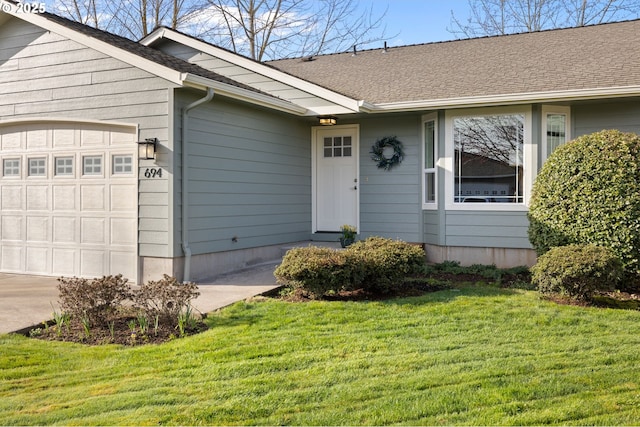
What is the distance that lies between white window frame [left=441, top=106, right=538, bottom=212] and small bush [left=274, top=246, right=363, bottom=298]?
10.8 ft

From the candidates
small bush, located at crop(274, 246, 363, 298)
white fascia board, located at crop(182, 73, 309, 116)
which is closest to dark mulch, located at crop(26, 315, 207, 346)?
small bush, located at crop(274, 246, 363, 298)

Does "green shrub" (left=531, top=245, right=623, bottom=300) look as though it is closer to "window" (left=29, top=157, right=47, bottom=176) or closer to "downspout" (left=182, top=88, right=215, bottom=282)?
"downspout" (left=182, top=88, right=215, bottom=282)

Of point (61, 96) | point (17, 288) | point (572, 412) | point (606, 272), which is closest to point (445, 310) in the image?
point (606, 272)

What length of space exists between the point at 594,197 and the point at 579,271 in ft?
4.16

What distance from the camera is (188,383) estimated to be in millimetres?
4145

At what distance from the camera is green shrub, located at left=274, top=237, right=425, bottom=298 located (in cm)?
650

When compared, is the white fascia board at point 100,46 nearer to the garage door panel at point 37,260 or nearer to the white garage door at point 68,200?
the white garage door at point 68,200

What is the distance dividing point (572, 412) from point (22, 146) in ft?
28.4

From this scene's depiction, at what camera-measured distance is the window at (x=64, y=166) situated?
8602mm

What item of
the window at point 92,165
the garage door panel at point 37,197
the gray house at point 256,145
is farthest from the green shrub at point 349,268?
the garage door panel at point 37,197

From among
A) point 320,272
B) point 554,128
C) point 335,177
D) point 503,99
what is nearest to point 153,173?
point 320,272

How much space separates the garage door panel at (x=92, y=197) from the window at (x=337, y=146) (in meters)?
4.34

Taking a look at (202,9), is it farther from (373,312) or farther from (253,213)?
(373,312)

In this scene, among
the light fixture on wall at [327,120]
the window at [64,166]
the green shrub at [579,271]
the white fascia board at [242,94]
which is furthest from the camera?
the light fixture on wall at [327,120]
